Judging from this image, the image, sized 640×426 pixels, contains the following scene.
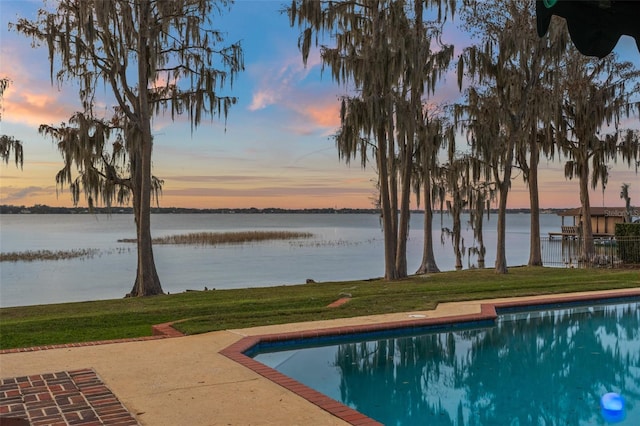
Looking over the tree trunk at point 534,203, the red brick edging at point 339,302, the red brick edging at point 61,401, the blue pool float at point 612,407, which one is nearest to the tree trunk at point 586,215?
the tree trunk at point 534,203

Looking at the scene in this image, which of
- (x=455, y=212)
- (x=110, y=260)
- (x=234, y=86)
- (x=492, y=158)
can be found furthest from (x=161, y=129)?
(x=110, y=260)

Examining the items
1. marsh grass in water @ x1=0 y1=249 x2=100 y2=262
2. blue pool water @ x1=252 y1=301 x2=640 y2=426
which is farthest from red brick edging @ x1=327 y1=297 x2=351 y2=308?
marsh grass in water @ x1=0 y1=249 x2=100 y2=262

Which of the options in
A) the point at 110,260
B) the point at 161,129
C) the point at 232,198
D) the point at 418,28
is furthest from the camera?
the point at 232,198

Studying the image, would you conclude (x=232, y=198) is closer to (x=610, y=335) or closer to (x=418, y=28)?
(x=418, y=28)

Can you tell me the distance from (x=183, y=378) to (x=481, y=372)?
13.5 feet

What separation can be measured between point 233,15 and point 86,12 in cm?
451

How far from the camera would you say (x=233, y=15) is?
1706 centimetres

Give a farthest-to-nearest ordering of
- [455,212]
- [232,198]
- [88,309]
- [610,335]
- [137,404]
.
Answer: [232,198], [455,212], [88,309], [610,335], [137,404]

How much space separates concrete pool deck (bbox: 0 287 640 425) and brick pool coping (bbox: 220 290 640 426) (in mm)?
88

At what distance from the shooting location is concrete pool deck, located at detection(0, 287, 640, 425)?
15.6 ft

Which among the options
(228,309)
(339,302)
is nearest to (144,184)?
(228,309)

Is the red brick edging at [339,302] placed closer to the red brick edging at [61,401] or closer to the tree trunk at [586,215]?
the red brick edging at [61,401]

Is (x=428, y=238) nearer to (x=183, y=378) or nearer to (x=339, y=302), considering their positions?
(x=339, y=302)

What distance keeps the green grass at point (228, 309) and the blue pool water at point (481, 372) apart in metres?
1.61
